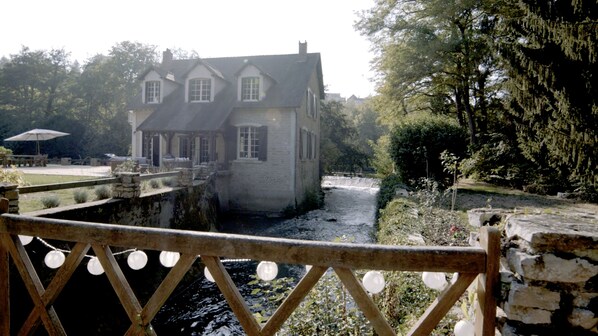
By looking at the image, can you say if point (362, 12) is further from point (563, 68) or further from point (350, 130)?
point (350, 130)

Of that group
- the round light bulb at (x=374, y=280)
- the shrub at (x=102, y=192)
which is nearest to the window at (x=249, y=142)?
the shrub at (x=102, y=192)

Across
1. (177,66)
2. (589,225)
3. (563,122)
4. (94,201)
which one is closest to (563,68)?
(563,122)

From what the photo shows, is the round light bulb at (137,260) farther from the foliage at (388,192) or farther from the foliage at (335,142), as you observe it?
the foliage at (335,142)

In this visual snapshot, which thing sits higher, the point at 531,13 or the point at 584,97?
the point at 531,13

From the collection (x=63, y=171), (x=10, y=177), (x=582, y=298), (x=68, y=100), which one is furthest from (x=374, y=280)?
(x=68, y=100)

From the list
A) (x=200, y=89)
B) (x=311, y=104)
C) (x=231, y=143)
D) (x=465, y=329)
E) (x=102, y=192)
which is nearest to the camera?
(x=465, y=329)

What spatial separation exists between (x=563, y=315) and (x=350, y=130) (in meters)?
31.1

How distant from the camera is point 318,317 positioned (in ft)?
12.0

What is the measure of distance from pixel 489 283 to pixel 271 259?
113cm

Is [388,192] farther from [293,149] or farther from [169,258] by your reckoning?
[169,258]

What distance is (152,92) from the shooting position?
66.9 feet

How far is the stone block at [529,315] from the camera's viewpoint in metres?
1.74

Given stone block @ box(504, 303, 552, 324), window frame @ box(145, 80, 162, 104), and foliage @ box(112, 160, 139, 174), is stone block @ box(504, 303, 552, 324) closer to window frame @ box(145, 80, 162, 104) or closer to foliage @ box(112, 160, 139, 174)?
foliage @ box(112, 160, 139, 174)

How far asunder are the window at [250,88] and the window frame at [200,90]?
2152 mm
